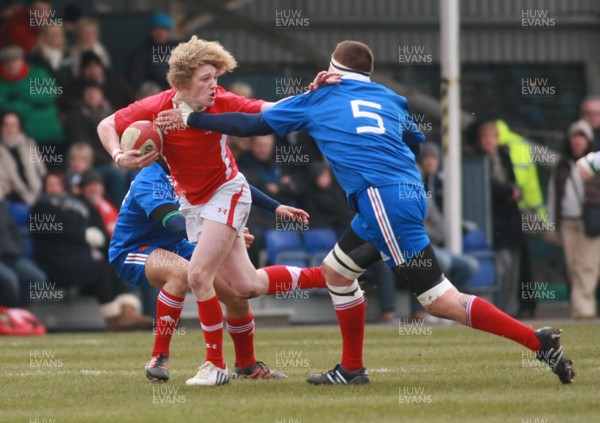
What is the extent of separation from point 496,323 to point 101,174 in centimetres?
889

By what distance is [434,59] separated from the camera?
2136 cm

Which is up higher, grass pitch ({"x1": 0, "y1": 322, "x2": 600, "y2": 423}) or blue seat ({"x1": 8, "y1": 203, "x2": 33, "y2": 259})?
blue seat ({"x1": 8, "y1": 203, "x2": 33, "y2": 259})

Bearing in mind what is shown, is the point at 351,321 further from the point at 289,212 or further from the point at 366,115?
the point at 366,115

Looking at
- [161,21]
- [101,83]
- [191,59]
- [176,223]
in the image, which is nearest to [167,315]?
[176,223]

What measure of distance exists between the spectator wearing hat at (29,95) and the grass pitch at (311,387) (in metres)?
3.87

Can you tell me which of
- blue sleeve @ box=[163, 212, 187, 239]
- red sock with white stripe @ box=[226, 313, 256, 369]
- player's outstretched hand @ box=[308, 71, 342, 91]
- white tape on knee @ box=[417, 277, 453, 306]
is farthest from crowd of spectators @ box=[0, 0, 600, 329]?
white tape on knee @ box=[417, 277, 453, 306]

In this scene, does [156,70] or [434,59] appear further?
[434,59]

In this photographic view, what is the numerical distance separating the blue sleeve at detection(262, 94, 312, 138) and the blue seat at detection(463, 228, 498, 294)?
29.6ft

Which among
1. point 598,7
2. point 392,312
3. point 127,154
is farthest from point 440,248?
point 127,154

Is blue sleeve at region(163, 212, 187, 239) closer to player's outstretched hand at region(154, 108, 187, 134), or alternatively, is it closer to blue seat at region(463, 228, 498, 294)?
player's outstretched hand at region(154, 108, 187, 134)

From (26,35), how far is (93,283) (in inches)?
136

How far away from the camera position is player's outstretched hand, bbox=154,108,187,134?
9.02m

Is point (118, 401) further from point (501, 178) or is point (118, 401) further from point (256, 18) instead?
point (256, 18)

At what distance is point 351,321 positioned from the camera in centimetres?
895
